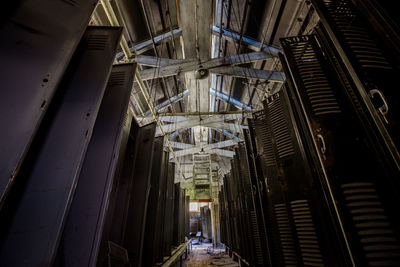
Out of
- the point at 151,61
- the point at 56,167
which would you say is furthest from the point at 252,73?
the point at 56,167

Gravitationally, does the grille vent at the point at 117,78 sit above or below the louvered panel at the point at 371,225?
above

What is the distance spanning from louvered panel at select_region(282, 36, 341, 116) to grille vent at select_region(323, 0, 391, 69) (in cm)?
33

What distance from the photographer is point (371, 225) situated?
39.6 inches

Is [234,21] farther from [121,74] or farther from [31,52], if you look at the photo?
[31,52]

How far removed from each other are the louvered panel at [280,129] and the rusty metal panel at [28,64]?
2.27m

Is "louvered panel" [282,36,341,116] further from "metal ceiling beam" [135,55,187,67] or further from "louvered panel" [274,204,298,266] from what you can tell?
"metal ceiling beam" [135,55,187,67]

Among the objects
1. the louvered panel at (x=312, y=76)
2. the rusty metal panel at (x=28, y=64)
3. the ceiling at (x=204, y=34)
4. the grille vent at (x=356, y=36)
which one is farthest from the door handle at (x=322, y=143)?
the ceiling at (x=204, y=34)

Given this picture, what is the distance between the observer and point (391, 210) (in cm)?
101

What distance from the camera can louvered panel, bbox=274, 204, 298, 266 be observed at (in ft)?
5.94

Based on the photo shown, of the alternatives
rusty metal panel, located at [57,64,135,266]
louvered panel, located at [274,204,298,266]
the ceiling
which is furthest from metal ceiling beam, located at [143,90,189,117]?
louvered panel, located at [274,204,298,266]

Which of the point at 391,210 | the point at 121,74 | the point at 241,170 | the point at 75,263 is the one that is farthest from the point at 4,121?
the point at 241,170

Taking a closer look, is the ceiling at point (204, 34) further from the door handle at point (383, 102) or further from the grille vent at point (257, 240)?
the door handle at point (383, 102)

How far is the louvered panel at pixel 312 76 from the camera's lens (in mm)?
1379

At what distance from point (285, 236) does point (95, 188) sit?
215cm
